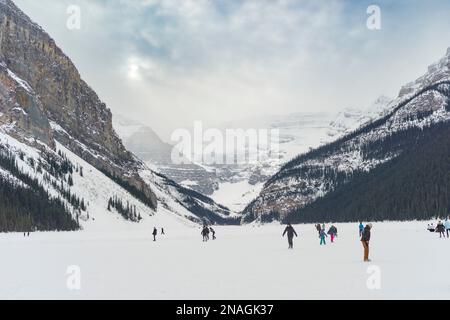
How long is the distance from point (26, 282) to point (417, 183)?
141895 mm

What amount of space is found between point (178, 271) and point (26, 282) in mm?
7025

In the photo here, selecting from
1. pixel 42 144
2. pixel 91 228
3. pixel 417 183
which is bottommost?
pixel 91 228

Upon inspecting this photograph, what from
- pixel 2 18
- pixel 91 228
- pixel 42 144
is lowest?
pixel 91 228

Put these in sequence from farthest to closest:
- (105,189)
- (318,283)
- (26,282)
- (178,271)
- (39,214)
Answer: (105,189) < (39,214) < (178,271) < (26,282) < (318,283)

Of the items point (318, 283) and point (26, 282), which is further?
point (26, 282)

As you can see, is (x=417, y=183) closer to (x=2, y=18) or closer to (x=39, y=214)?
(x=39, y=214)

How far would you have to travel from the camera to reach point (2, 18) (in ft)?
630

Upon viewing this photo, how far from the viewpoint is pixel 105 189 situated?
186 metres

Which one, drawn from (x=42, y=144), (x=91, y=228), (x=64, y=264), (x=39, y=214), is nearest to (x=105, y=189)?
(x=42, y=144)

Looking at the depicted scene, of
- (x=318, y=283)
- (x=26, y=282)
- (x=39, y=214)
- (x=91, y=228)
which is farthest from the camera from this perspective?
(x=91, y=228)

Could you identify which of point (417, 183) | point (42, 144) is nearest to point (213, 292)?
point (417, 183)
